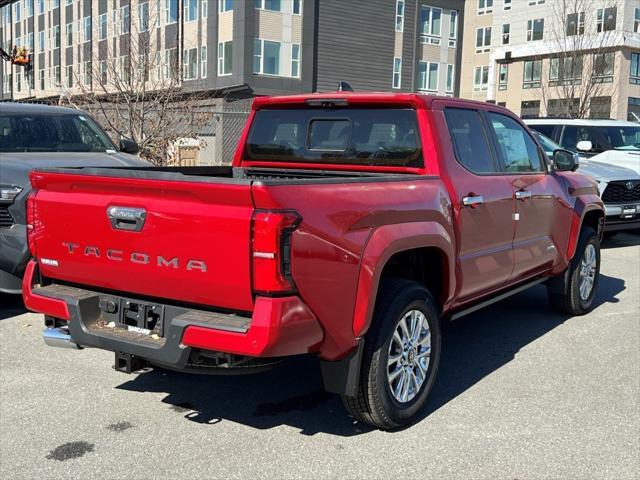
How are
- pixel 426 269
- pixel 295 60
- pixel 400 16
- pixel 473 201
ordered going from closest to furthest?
pixel 426 269 → pixel 473 201 → pixel 295 60 → pixel 400 16

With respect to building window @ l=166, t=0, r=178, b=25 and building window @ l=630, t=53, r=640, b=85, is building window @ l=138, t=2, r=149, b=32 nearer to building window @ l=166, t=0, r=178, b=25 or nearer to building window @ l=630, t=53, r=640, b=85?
building window @ l=166, t=0, r=178, b=25

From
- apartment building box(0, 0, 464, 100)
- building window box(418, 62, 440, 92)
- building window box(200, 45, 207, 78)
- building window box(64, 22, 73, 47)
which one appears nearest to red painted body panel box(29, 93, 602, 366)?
apartment building box(0, 0, 464, 100)

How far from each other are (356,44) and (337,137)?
35544mm

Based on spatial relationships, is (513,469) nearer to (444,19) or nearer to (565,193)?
(565,193)

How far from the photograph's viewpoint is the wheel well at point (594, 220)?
7.10 metres

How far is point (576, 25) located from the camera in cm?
3017

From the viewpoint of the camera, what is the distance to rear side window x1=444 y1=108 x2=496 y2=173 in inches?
192

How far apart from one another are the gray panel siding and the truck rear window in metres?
32.7

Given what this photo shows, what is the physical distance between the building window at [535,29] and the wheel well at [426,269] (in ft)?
184

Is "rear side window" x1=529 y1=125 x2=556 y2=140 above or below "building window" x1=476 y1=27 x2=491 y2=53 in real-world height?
below

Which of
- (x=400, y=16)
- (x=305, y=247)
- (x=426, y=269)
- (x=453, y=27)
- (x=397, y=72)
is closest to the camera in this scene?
(x=305, y=247)

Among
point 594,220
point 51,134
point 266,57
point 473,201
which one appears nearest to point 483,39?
point 266,57

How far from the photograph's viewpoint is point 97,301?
386 cm

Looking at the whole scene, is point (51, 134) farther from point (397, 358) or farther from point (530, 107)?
point (530, 107)
